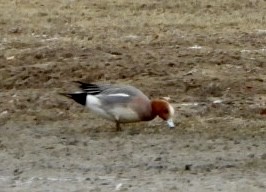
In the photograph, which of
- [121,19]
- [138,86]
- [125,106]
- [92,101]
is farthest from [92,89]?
[121,19]

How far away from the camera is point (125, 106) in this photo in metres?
10.4

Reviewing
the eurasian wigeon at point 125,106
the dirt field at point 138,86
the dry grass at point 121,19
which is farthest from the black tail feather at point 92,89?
the dry grass at point 121,19

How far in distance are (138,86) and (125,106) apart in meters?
1.84

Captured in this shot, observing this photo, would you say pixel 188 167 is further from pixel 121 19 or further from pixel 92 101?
pixel 121 19

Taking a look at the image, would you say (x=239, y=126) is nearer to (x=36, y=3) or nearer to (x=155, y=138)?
(x=155, y=138)

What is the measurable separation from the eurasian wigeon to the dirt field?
16cm

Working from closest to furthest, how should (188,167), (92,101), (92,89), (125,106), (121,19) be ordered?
1. (188,167)
2. (125,106)
3. (92,101)
4. (92,89)
5. (121,19)

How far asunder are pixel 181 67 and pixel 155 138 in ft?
8.68

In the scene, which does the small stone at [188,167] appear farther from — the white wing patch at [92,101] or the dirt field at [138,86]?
the white wing patch at [92,101]

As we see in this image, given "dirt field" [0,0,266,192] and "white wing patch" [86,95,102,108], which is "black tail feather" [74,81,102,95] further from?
"dirt field" [0,0,266,192]

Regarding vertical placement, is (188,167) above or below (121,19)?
above

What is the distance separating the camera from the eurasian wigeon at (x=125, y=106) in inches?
407

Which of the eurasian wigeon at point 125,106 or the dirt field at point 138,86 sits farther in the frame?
the eurasian wigeon at point 125,106

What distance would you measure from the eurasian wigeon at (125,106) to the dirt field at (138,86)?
164 millimetres
